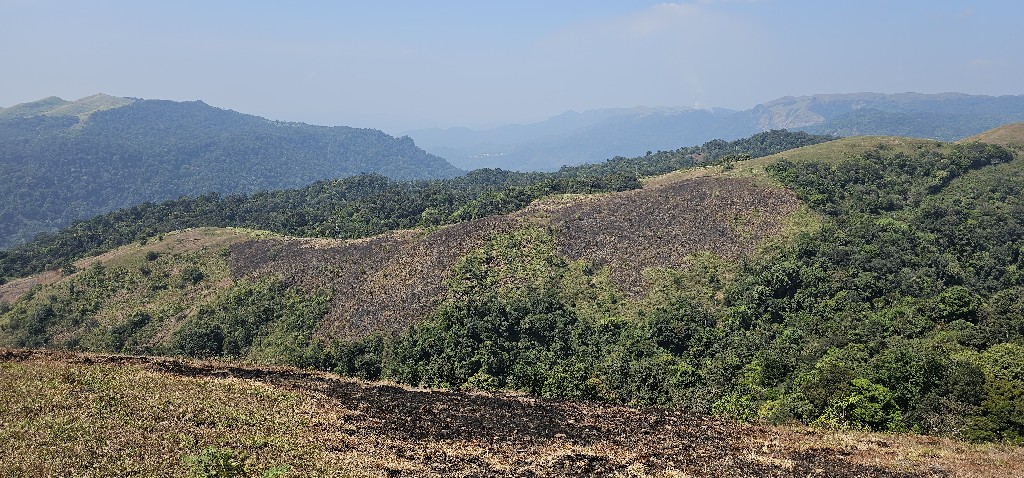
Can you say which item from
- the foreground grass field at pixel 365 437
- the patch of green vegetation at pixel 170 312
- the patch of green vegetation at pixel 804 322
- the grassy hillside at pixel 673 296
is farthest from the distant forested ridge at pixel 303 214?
the foreground grass field at pixel 365 437

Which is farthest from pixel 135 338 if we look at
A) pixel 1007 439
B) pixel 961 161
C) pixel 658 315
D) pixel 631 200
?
pixel 961 161

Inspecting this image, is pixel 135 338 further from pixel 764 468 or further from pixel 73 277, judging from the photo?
pixel 764 468

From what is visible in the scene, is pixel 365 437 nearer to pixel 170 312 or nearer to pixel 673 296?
pixel 673 296

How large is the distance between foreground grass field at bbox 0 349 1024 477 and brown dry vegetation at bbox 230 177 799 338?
47.5 m

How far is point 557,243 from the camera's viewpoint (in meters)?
92.2

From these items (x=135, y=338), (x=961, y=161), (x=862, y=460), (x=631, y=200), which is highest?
(x=961, y=161)

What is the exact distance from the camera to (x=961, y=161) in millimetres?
105750

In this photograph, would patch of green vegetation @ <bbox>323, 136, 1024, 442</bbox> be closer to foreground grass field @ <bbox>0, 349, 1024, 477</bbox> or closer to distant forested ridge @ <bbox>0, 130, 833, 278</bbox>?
foreground grass field @ <bbox>0, 349, 1024, 477</bbox>

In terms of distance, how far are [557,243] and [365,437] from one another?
6712cm

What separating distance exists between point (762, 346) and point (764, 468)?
43.8 metres

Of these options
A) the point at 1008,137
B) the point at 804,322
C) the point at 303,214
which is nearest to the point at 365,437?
the point at 804,322

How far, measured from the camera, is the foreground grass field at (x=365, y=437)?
918 inches

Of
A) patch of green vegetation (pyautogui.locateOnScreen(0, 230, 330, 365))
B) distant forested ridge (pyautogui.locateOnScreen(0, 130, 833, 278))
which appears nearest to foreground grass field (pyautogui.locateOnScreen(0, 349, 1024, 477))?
patch of green vegetation (pyautogui.locateOnScreen(0, 230, 330, 365))

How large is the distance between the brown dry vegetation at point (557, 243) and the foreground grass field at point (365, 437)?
4750cm
